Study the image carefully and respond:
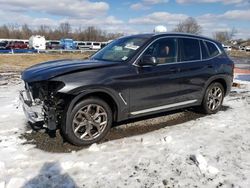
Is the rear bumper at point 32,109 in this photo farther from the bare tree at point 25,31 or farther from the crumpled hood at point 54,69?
the bare tree at point 25,31

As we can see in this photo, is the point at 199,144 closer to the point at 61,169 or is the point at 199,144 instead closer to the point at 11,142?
the point at 61,169

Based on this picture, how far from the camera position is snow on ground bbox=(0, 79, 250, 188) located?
4039 millimetres

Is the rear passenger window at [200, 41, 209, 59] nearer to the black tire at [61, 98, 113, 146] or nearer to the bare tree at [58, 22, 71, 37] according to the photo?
the black tire at [61, 98, 113, 146]

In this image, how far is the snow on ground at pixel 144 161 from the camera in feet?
13.3

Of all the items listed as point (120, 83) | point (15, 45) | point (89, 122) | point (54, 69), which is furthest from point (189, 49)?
point (15, 45)

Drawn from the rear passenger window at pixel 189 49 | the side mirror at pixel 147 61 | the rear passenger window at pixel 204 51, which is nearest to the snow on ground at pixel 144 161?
the side mirror at pixel 147 61

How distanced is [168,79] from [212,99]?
1.74 meters

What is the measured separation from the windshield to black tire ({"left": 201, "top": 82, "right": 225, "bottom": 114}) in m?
2.14

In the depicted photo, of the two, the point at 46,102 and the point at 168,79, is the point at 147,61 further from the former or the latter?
the point at 46,102

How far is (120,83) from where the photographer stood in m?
5.44

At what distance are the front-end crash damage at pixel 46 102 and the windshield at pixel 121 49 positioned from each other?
140cm

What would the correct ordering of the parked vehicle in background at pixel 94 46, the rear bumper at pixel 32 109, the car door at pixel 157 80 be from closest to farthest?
the rear bumper at pixel 32 109 → the car door at pixel 157 80 → the parked vehicle in background at pixel 94 46

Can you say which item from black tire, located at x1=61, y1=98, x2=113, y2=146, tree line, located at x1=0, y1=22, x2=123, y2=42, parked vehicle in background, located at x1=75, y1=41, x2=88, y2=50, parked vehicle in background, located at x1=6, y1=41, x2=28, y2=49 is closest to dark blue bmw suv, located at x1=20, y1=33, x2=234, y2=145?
black tire, located at x1=61, y1=98, x2=113, y2=146

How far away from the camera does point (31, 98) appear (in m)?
5.23
